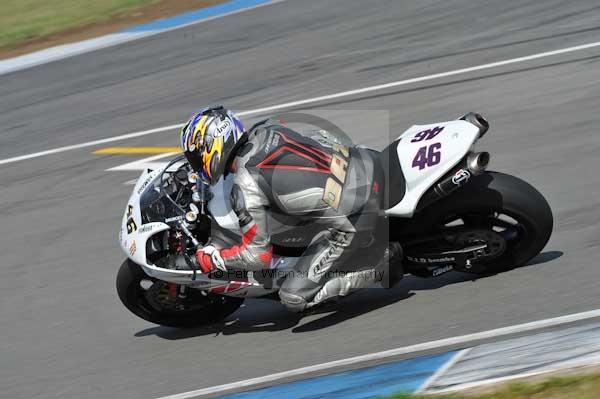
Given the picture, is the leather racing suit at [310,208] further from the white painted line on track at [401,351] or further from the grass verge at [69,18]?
the grass verge at [69,18]

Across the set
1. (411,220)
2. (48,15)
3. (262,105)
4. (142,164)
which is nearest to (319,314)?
(411,220)

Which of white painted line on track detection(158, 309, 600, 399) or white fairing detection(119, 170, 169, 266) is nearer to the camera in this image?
white painted line on track detection(158, 309, 600, 399)

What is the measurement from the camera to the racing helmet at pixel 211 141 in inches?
253

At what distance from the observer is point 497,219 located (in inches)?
267

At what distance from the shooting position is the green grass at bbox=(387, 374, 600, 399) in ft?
16.3

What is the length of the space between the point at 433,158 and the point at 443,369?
4.83ft

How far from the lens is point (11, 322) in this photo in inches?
310

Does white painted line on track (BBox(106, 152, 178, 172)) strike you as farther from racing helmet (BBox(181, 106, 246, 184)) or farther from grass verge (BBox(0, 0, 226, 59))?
grass verge (BBox(0, 0, 226, 59))

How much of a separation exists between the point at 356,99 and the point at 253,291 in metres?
5.65

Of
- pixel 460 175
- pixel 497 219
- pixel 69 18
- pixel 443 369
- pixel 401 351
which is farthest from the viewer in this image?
pixel 69 18

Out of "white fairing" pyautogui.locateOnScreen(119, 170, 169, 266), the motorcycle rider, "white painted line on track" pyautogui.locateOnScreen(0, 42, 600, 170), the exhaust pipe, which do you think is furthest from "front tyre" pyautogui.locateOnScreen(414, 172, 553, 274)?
"white painted line on track" pyautogui.locateOnScreen(0, 42, 600, 170)

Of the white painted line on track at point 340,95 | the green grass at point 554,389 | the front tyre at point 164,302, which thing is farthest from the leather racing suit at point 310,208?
the white painted line on track at point 340,95

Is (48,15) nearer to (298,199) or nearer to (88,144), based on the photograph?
(88,144)

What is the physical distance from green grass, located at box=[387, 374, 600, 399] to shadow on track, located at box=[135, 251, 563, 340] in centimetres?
183
